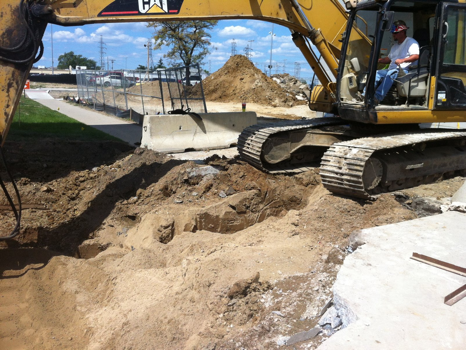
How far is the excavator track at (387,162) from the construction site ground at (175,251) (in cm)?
25

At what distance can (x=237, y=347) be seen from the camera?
3188mm

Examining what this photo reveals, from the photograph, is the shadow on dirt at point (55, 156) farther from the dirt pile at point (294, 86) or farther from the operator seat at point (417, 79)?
the dirt pile at point (294, 86)

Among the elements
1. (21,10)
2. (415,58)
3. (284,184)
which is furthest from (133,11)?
(415,58)

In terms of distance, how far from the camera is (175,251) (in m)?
5.23

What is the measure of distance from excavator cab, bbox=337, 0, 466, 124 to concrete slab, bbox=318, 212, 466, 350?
90.3 inches

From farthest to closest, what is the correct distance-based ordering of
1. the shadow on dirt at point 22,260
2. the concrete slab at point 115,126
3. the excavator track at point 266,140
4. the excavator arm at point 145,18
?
the concrete slab at point 115,126 < the excavator track at point 266,140 < the shadow on dirt at point 22,260 < the excavator arm at point 145,18

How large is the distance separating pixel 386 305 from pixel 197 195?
3.88 meters

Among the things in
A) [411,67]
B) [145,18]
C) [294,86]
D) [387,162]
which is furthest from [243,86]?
[145,18]

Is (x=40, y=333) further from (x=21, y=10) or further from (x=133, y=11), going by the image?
(x=133, y=11)

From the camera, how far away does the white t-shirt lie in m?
6.27

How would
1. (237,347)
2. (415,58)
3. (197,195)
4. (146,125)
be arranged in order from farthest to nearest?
1. (146,125)
2. (197,195)
3. (415,58)
4. (237,347)

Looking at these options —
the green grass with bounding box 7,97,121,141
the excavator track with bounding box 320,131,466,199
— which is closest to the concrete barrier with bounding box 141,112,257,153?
the green grass with bounding box 7,97,121,141

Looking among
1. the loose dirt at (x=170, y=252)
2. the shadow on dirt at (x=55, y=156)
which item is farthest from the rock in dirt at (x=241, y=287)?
the shadow on dirt at (x=55, y=156)

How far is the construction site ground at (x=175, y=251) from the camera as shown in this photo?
367 cm
